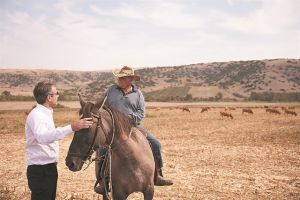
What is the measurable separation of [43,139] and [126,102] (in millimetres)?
1897

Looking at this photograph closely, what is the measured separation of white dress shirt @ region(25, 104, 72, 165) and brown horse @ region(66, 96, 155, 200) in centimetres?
25

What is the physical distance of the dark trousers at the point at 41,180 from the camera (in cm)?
460

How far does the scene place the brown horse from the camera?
4.39 metres

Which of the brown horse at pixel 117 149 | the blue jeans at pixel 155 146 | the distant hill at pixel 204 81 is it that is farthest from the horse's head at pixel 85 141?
the distant hill at pixel 204 81

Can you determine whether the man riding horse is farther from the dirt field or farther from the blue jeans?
the dirt field

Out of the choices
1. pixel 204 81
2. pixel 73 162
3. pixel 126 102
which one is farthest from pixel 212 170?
pixel 204 81

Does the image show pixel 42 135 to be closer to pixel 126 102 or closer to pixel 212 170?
pixel 126 102

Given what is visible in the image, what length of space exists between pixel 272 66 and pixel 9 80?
345 feet

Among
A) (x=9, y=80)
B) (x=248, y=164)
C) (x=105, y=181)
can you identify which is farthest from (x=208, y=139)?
(x=9, y=80)

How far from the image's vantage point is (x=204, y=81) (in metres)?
126

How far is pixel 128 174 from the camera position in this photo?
5.11 metres

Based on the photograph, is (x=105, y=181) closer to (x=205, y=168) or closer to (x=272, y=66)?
(x=205, y=168)

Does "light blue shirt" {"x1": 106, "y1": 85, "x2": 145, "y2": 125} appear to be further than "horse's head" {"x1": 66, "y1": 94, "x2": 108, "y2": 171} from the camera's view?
Yes

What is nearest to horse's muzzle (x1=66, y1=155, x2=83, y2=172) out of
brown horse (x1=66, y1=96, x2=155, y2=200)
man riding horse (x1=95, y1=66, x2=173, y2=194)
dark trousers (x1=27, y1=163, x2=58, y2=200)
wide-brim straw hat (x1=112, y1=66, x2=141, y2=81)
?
brown horse (x1=66, y1=96, x2=155, y2=200)
